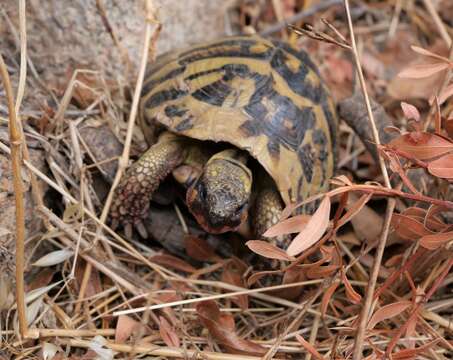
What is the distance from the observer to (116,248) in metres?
2.32

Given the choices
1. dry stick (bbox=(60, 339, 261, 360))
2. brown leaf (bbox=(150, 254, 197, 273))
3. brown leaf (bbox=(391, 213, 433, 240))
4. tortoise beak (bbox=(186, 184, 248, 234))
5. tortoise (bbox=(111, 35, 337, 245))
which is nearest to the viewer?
brown leaf (bbox=(391, 213, 433, 240))

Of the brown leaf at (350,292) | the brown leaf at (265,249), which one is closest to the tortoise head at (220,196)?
the brown leaf at (265,249)

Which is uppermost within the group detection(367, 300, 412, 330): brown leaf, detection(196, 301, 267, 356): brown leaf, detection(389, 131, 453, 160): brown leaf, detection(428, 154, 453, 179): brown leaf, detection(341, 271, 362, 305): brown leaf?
detection(389, 131, 453, 160): brown leaf

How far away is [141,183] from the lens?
7.35 ft

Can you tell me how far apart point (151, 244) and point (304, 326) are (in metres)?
0.69

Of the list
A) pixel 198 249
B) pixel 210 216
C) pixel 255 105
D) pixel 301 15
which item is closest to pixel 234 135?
pixel 255 105

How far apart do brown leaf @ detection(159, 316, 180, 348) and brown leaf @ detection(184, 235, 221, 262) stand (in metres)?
0.39

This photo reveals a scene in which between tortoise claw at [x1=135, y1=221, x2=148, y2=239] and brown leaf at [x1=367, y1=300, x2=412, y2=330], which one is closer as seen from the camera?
brown leaf at [x1=367, y1=300, x2=412, y2=330]

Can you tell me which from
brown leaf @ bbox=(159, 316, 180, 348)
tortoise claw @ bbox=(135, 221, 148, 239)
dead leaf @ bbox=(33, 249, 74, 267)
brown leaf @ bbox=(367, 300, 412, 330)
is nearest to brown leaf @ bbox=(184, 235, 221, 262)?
tortoise claw @ bbox=(135, 221, 148, 239)

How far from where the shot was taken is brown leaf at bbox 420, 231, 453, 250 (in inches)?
64.1

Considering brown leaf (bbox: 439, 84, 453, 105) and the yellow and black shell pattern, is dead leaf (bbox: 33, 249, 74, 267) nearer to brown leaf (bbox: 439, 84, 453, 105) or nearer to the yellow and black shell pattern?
the yellow and black shell pattern

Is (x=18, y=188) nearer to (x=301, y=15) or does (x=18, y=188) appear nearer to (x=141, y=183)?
(x=141, y=183)

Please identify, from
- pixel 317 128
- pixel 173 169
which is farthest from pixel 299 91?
pixel 173 169

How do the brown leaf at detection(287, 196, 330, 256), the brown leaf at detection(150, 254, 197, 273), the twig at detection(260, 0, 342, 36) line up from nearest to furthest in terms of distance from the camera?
the brown leaf at detection(287, 196, 330, 256)
the brown leaf at detection(150, 254, 197, 273)
the twig at detection(260, 0, 342, 36)
